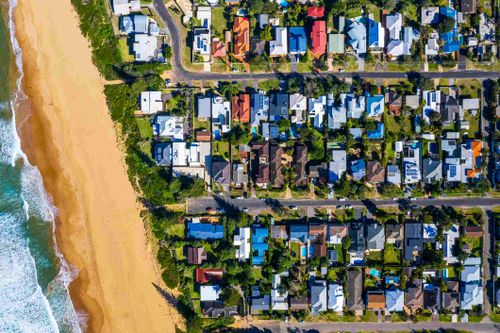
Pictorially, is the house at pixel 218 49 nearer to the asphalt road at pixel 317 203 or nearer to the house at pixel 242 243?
the asphalt road at pixel 317 203

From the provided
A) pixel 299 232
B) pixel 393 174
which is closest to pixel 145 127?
pixel 299 232

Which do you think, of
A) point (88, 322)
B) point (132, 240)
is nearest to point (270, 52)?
point (132, 240)

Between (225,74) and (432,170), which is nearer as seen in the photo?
(432,170)

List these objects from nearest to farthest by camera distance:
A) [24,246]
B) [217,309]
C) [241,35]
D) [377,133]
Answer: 1. [217,309]
2. [377,133]
3. [241,35]
4. [24,246]

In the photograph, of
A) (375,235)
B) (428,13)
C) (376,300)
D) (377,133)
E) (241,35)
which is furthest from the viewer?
(241,35)

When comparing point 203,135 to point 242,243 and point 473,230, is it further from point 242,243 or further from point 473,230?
point 473,230

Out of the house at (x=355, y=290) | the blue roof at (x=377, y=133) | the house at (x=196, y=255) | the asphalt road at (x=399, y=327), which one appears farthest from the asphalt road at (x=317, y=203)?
the asphalt road at (x=399, y=327)

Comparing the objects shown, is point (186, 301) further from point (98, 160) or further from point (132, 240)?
point (98, 160)
